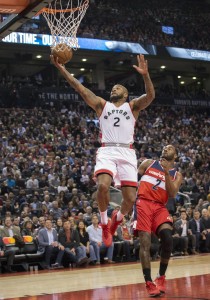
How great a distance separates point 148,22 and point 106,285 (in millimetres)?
29031

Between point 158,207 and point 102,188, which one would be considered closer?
point 102,188

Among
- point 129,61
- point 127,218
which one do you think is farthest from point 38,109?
point 127,218

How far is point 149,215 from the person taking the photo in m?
7.48

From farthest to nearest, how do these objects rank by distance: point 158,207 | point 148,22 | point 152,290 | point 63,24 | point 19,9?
point 148,22 < point 63,24 < point 19,9 < point 158,207 < point 152,290

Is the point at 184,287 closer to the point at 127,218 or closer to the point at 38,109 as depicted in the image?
the point at 127,218

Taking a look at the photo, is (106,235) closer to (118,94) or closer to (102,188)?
(102,188)

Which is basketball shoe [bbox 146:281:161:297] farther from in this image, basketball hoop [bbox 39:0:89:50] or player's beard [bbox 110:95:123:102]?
basketball hoop [bbox 39:0:89:50]

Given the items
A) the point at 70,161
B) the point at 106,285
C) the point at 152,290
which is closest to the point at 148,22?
the point at 70,161

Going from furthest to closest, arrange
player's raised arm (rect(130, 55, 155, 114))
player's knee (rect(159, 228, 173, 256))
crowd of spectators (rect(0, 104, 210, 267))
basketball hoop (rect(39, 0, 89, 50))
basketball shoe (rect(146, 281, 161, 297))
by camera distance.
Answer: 1. crowd of spectators (rect(0, 104, 210, 267))
2. basketball hoop (rect(39, 0, 89, 50))
3. player's knee (rect(159, 228, 173, 256))
4. player's raised arm (rect(130, 55, 155, 114))
5. basketball shoe (rect(146, 281, 161, 297))

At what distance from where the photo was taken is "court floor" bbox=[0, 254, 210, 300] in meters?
7.00

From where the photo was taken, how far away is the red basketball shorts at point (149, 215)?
743 cm

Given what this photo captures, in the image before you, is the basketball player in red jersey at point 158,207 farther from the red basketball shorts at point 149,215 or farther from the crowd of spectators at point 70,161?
the crowd of spectators at point 70,161

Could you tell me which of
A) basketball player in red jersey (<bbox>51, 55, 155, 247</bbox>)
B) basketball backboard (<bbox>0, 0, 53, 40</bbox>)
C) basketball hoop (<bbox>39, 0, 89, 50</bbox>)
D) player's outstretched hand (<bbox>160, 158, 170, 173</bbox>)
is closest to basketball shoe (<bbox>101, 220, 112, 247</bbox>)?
basketball player in red jersey (<bbox>51, 55, 155, 247</bbox>)

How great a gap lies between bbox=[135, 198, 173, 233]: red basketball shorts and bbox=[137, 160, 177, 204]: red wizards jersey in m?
0.07
